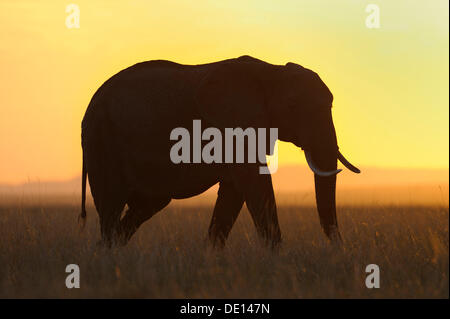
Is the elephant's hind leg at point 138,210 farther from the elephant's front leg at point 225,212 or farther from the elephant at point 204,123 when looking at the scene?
the elephant's front leg at point 225,212

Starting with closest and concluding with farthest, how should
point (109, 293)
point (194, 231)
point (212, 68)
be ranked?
point (109, 293) < point (212, 68) < point (194, 231)

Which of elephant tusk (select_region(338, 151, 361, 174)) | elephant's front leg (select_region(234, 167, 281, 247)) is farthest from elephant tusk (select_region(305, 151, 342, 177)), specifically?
elephant's front leg (select_region(234, 167, 281, 247))

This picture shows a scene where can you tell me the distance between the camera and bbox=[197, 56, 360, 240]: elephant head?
1022 centimetres

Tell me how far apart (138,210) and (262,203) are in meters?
2.75

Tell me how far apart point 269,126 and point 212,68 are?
125cm

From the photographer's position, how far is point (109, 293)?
7582mm

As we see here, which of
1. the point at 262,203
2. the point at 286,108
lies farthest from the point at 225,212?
the point at 286,108

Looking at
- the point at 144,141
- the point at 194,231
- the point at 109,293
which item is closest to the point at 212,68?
the point at 144,141

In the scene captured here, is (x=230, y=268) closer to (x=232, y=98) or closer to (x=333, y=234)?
(x=333, y=234)

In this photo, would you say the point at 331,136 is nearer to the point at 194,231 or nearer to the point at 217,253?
the point at 217,253

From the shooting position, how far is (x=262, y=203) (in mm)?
9922

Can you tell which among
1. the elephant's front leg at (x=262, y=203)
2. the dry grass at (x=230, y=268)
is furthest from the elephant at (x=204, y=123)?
A: the dry grass at (x=230, y=268)

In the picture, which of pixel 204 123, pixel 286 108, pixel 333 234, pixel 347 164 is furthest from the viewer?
pixel 204 123
